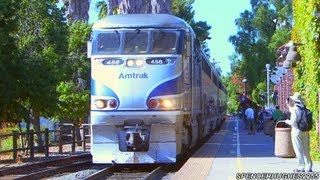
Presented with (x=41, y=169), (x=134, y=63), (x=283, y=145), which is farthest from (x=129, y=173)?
(x=283, y=145)

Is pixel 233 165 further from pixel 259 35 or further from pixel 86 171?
pixel 259 35

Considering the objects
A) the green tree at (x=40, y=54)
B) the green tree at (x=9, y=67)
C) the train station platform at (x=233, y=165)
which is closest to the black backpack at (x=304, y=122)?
the train station platform at (x=233, y=165)

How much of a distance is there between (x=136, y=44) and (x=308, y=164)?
6.38 meters

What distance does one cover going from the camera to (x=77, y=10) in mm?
43469

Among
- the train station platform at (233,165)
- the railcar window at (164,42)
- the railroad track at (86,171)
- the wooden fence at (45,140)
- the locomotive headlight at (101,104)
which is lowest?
the railroad track at (86,171)

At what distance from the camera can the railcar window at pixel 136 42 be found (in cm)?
1898

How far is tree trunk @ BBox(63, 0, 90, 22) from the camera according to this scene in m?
43.0

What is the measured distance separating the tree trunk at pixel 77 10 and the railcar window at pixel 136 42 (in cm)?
2414

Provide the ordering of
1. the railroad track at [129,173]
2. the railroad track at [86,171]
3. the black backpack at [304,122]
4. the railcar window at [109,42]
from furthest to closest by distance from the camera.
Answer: the railcar window at [109,42] → the railroad track at [86,171] → the railroad track at [129,173] → the black backpack at [304,122]

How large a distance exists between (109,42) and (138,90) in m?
1.80

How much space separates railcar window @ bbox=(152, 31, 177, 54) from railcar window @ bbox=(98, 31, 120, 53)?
1.06 meters

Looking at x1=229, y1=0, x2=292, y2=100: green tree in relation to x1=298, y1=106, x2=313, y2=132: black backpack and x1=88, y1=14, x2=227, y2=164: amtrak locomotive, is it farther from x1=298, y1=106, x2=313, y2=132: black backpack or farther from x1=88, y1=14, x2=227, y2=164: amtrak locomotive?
x1=298, y1=106, x2=313, y2=132: black backpack

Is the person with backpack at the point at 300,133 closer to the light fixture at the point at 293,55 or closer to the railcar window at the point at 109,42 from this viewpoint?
the light fixture at the point at 293,55

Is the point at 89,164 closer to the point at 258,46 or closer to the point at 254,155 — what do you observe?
the point at 254,155
